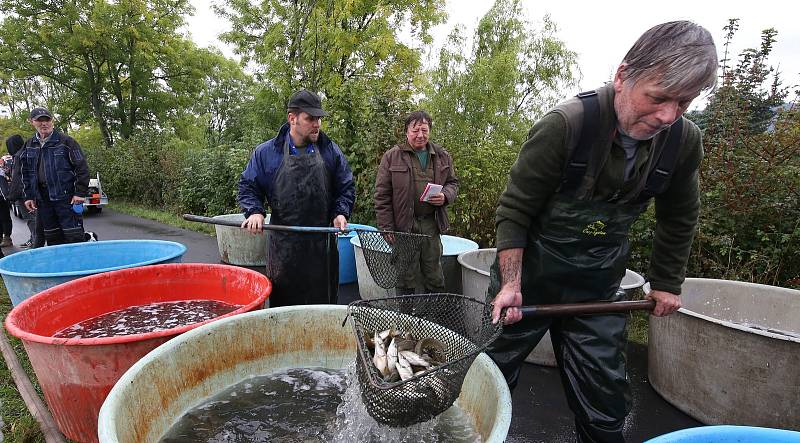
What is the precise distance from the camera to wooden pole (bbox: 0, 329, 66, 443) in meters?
2.65

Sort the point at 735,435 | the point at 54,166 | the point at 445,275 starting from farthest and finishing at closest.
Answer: the point at 54,166 < the point at 445,275 < the point at 735,435

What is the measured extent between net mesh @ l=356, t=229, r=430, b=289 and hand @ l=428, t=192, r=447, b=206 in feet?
1.37

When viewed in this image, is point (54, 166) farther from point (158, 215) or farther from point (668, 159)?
point (158, 215)

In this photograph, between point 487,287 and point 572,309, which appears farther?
point 487,287

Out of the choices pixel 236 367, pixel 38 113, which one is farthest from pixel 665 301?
pixel 38 113

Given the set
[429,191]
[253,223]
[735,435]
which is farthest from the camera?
[429,191]

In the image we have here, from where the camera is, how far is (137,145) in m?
15.1

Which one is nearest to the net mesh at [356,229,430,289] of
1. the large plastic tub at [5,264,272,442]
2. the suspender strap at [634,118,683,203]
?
the large plastic tub at [5,264,272,442]

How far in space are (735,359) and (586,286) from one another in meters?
1.54

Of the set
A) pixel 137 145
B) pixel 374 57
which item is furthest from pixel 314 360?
pixel 137 145

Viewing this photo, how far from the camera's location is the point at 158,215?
12508 mm

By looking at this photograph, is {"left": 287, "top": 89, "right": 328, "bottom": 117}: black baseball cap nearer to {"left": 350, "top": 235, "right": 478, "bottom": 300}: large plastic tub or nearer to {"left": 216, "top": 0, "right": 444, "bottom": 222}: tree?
{"left": 350, "top": 235, "right": 478, "bottom": 300}: large plastic tub

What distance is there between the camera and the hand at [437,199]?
4.30 meters

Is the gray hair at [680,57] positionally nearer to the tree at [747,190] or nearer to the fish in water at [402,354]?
the fish in water at [402,354]
